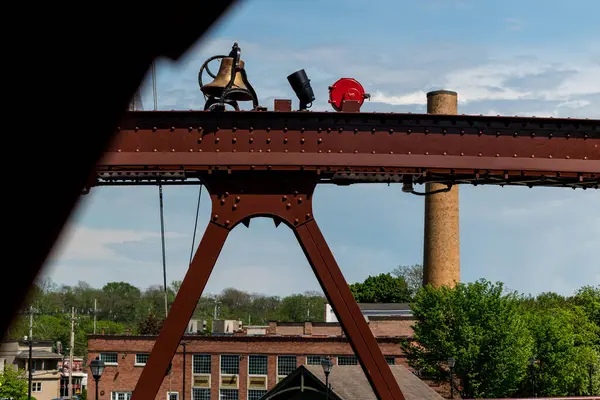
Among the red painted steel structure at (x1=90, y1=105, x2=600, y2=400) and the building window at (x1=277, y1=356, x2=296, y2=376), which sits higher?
the red painted steel structure at (x1=90, y1=105, x2=600, y2=400)

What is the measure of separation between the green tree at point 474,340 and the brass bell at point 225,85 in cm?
3771

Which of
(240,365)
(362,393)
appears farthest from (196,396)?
(362,393)

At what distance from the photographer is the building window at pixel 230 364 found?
63.1 metres

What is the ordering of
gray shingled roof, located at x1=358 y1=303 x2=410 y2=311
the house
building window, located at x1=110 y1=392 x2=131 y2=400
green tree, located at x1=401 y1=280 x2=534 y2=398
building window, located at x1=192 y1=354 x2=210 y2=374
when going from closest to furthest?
green tree, located at x1=401 y1=280 x2=534 y2=398 < building window, located at x1=192 y1=354 x2=210 y2=374 < building window, located at x1=110 y1=392 x2=131 y2=400 < the house < gray shingled roof, located at x1=358 y1=303 x2=410 y2=311

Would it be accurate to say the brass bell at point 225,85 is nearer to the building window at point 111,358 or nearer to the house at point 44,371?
the building window at point 111,358

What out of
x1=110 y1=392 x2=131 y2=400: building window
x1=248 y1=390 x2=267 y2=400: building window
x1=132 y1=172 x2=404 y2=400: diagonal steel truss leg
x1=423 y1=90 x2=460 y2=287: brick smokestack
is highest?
x1=423 y1=90 x2=460 y2=287: brick smokestack

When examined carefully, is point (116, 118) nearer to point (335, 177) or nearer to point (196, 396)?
point (335, 177)

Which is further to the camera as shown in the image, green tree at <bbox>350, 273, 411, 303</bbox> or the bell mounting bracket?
green tree at <bbox>350, 273, 411, 303</bbox>

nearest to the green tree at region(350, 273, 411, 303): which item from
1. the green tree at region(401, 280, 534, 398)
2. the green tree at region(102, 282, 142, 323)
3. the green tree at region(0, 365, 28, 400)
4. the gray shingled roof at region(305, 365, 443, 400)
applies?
the green tree at region(102, 282, 142, 323)

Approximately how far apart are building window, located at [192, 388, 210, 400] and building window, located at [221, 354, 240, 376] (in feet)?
5.39

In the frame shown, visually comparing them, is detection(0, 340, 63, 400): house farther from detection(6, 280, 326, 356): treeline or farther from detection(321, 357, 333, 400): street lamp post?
detection(321, 357, 333, 400): street lamp post

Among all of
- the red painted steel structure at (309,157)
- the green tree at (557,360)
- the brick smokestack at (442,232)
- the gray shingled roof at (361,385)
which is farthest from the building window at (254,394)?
the red painted steel structure at (309,157)

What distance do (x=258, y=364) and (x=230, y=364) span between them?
1.90 m

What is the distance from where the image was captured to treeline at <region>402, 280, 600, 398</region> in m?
50.0
